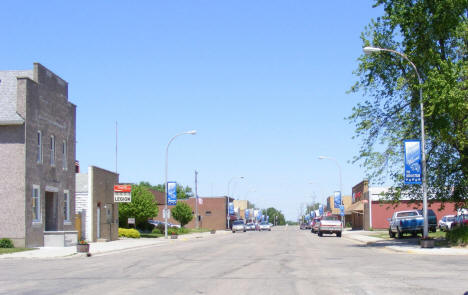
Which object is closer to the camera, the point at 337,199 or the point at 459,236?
the point at 459,236

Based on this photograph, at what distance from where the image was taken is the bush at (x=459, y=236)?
2577 cm

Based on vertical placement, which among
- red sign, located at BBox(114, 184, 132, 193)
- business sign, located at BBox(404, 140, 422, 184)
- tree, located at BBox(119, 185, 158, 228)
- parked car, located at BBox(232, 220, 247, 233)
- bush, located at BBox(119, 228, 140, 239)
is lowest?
parked car, located at BBox(232, 220, 247, 233)

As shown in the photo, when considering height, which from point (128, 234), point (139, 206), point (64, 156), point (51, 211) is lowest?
point (128, 234)

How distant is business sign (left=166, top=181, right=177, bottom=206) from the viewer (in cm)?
4750

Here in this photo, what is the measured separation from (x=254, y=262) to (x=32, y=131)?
16528 mm

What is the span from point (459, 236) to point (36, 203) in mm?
21578

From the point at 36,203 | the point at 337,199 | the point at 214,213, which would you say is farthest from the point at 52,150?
the point at 214,213

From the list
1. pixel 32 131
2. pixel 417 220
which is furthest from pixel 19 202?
pixel 417 220

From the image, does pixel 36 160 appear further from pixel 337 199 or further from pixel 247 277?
pixel 337 199

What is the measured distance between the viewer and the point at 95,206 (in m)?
40.8

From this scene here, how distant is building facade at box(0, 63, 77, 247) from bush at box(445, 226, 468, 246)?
20177mm

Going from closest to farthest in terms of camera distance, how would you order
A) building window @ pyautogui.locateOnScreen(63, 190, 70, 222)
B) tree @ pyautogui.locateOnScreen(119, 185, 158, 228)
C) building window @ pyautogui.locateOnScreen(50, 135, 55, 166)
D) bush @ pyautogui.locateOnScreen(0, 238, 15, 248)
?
bush @ pyautogui.locateOnScreen(0, 238, 15, 248) → building window @ pyautogui.locateOnScreen(50, 135, 55, 166) → building window @ pyautogui.locateOnScreen(63, 190, 70, 222) → tree @ pyautogui.locateOnScreen(119, 185, 158, 228)

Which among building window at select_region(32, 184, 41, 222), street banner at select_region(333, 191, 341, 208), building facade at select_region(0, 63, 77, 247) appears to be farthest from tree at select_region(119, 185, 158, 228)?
street banner at select_region(333, 191, 341, 208)

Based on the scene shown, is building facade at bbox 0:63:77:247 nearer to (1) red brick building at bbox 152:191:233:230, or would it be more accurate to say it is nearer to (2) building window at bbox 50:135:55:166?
(2) building window at bbox 50:135:55:166
